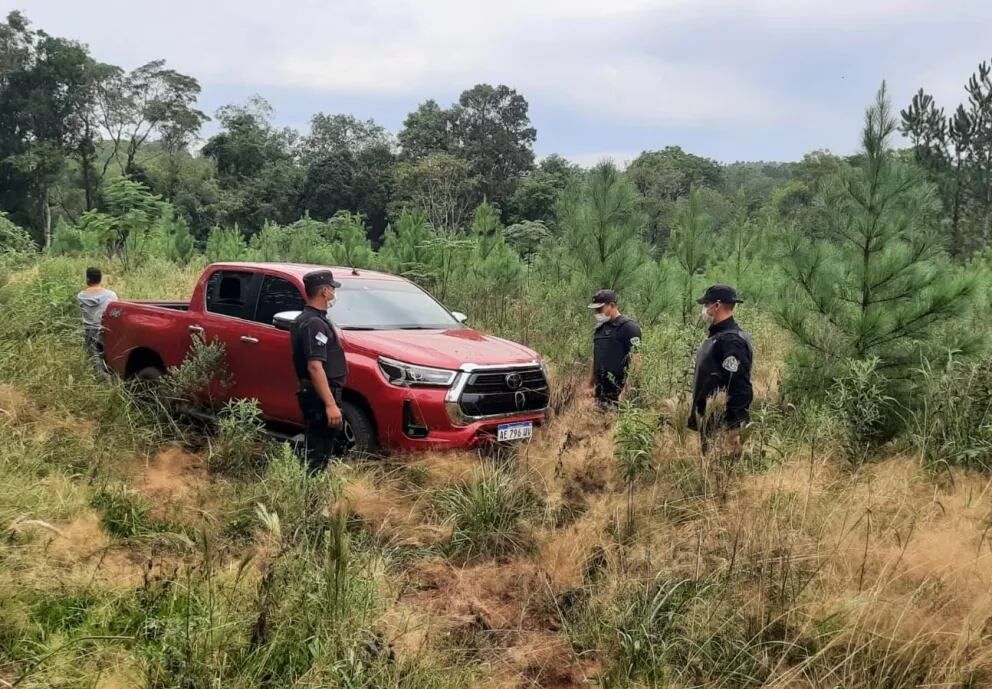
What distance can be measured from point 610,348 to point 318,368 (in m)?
3.01

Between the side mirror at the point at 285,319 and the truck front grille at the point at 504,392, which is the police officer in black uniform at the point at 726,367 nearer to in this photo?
the truck front grille at the point at 504,392

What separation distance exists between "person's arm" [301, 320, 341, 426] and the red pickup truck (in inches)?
26.3

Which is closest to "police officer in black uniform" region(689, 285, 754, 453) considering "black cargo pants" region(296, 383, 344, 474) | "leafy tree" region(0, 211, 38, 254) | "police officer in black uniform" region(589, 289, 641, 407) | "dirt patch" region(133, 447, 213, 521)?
"police officer in black uniform" region(589, 289, 641, 407)

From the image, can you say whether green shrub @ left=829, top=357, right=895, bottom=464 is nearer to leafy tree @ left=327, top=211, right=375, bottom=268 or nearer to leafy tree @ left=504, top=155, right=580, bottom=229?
leafy tree @ left=327, top=211, right=375, bottom=268

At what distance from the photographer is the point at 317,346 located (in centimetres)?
Answer: 473

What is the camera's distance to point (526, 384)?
590 centimetres

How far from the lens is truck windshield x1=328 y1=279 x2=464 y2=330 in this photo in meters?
6.14

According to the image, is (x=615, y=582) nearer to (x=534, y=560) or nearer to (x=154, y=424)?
(x=534, y=560)

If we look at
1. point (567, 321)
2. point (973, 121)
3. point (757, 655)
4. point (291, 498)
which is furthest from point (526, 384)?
point (973, 121)

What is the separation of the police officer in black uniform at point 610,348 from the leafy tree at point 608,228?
4165 mm

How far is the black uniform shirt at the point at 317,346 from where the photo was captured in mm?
4730

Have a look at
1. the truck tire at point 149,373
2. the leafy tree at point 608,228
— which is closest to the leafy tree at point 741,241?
the leafy tree at point 608,228

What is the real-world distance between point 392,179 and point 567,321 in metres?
39.2

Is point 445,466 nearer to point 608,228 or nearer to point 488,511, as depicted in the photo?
point 488,511
